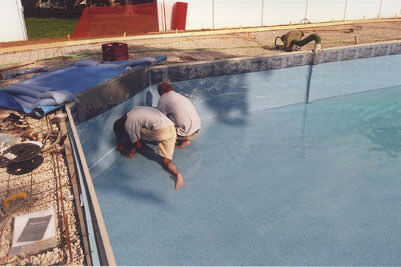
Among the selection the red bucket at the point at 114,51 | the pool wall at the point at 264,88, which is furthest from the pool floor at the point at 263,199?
the red bucket at the point at 114,51

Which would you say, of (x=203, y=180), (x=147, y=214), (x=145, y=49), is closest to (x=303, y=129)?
(x=203, y=180)

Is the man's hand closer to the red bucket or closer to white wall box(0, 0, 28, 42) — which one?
the red bucket

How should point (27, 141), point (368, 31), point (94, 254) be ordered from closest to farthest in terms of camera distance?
point (94, 254) < point (27, 141) < point (368, 31)

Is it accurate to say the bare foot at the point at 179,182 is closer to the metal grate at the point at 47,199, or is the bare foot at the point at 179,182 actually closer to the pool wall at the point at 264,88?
the pool wall at the point at 264,88

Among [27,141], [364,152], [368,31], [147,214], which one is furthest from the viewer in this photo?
[368,31]

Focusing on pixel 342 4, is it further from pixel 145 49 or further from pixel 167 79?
pixel 167 79

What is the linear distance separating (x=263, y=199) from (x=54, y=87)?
5053mm

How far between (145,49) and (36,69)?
4761 millimetres

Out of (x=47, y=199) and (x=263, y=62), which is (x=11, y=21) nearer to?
(x=263, y=62)

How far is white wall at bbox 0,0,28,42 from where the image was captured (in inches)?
551

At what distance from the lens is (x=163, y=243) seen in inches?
206

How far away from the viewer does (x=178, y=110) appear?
7.06 meters

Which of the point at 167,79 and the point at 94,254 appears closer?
the point at 94,254

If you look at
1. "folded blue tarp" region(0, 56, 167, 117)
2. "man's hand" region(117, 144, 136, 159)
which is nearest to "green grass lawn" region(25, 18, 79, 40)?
"folded blue tarp" region(0, 56, 167, 117)
